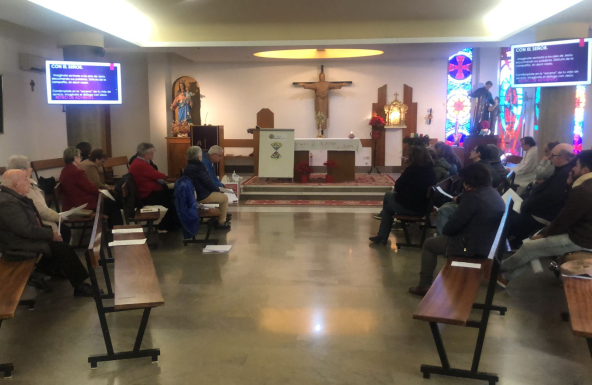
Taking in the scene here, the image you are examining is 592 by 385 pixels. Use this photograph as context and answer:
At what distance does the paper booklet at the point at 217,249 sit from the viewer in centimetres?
568

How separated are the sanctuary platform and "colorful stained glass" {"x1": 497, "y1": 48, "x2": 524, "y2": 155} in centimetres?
357

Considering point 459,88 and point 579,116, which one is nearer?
point 579,116

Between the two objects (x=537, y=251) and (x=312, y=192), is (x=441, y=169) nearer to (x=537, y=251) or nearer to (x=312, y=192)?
(x=537, y=251)

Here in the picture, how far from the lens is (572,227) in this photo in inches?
150

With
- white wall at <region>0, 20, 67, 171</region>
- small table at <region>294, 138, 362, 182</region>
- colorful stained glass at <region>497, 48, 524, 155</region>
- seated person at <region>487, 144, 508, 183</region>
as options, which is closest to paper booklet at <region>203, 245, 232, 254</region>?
seated person at <region>487, 144, 508, 183</region>

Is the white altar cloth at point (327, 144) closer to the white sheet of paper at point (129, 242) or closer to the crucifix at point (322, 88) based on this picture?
the crucifix at point (322, 88)

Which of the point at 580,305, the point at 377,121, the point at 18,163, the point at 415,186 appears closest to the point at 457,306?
the point at 580,305

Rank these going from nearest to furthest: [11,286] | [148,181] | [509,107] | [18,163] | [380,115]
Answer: [11,286], [18,163], [148,181], [509,107], [380,115]

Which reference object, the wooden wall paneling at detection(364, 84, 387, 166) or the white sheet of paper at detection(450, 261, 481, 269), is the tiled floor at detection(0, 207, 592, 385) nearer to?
the white sheet of paper at detection(450, 261, 481, 269)

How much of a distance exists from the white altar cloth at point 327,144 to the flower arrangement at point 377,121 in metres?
1.91

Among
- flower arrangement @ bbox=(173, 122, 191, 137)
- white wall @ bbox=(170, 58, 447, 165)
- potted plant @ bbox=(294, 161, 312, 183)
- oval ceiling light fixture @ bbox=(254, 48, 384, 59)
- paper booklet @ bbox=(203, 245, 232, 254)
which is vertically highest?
oval ceiling light fixture @ bbox=(254, 48, 384, 59)

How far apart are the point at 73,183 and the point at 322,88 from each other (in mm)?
7716

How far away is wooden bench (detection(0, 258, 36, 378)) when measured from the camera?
112 inches

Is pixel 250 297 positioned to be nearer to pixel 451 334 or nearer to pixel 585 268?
pixel 451 334
